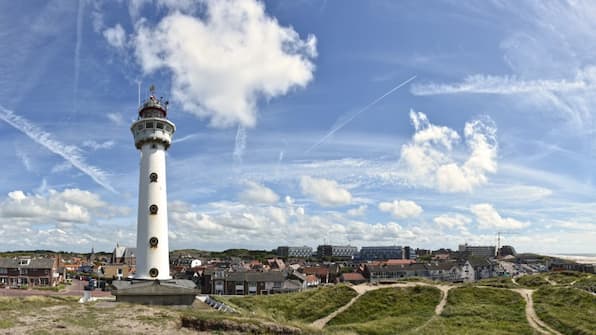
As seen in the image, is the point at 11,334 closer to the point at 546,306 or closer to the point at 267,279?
the point at 546,306

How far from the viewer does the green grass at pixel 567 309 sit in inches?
1231

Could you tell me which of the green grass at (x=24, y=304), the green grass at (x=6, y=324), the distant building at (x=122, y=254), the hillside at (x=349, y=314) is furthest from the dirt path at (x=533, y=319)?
the distant building at (x=122, y=254)

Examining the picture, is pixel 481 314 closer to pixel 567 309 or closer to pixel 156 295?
pixel 567 309

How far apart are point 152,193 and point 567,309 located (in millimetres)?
38461

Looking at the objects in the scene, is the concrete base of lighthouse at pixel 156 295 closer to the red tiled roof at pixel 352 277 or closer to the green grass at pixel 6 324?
the green grass at pixel 6 324

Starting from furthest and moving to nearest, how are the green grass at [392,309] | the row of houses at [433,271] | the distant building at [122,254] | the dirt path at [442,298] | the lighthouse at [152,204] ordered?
the distant building at [122,254] → the row of houses at [433,271] → the dirt path at [442,298] → the green grass at [392,309] → the lighthouse at [152,204]

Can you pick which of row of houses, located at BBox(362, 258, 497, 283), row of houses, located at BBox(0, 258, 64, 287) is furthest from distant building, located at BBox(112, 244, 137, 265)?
row of houses, located at BBox(362, 258, 497, 283)

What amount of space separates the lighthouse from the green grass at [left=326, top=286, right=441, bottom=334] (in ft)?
52.5

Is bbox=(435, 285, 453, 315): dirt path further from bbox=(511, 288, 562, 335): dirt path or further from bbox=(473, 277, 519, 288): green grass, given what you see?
bbox=(511, 288, 562, 335): dirt path

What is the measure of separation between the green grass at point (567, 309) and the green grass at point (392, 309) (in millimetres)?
10026

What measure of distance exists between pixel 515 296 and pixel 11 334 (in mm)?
45903

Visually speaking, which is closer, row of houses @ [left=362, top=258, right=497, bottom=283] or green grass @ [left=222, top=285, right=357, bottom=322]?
green grass @ [left=222, top=285, right=357, bottom=322]

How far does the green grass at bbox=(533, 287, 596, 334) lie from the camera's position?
3127 cm

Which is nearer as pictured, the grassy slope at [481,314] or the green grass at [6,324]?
the green grass at [6,324]
